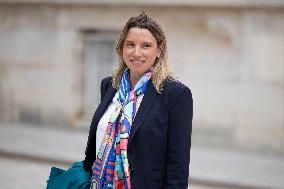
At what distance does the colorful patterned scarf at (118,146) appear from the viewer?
266cm

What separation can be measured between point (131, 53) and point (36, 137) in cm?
576

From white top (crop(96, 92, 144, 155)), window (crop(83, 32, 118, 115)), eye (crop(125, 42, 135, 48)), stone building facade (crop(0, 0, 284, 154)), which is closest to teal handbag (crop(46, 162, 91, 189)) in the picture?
white top (crop(96, 92, 144, 155))

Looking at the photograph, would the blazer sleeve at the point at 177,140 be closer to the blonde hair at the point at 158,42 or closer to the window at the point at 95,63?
the blonde hair at the point at 158,42

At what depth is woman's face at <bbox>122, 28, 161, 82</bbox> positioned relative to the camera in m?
2.71

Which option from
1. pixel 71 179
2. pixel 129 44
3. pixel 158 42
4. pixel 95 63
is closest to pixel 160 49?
pixel 158 42

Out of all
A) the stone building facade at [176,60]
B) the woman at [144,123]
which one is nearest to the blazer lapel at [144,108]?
the woman at [144,123]

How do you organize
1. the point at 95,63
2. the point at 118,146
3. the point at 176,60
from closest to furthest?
the point at 118,146, the point at 176,60, the point at 95,63

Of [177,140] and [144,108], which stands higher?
[144,108]

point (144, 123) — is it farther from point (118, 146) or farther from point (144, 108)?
point (118, 146)

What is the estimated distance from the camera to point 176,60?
309 inches

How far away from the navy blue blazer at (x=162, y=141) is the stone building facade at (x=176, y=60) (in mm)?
4759

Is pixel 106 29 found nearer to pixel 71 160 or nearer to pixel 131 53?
pixel 71 160

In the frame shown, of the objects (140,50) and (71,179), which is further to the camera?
(71,179)

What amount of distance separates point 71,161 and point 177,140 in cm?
458
